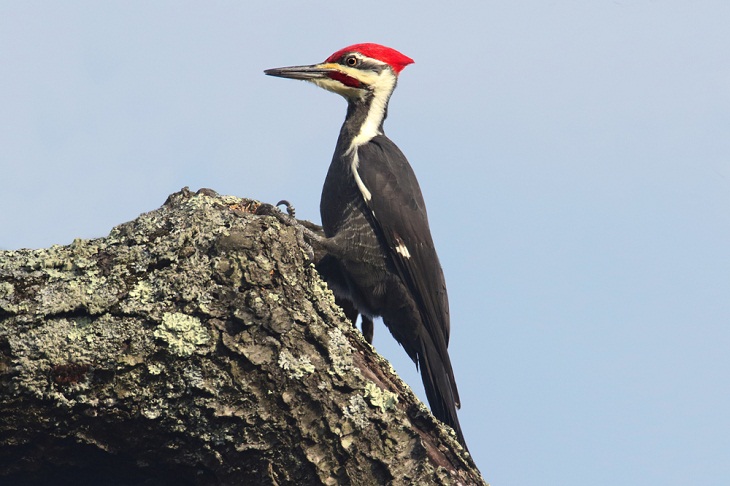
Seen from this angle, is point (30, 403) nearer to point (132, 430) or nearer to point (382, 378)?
point (132, 430)

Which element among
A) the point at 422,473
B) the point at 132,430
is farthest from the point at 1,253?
the point at 422,473

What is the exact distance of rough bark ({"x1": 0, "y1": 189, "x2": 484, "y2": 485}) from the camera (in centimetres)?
222

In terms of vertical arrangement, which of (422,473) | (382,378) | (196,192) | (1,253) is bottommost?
(422,473)

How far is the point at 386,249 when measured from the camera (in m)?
3.68

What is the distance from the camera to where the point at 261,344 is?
2.29 metres

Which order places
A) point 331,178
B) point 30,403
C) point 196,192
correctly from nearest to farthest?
point 30,403 → point 196,192 → point 331,178

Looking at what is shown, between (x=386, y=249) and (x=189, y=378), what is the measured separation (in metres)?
1.60

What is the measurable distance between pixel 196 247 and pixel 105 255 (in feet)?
0.90

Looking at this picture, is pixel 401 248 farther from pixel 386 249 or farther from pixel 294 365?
pixel 294 365

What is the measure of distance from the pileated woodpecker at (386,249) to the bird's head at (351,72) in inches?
12.5

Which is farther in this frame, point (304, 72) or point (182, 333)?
point (304, 72)

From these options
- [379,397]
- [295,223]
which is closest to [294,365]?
[379,397]

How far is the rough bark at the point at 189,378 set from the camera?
7.27 feet

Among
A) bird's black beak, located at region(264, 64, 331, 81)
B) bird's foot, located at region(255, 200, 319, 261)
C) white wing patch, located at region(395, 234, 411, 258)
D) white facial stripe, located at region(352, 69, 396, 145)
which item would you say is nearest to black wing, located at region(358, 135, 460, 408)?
white wing patch, located at region(395, 234, 411, 258)
